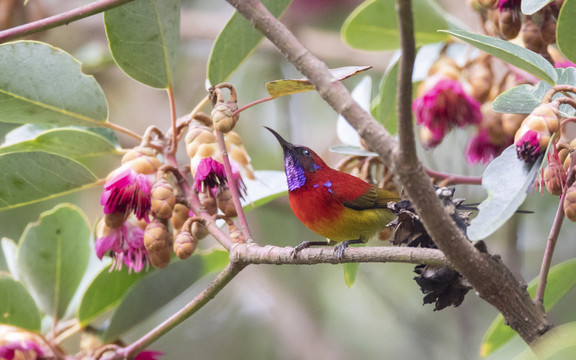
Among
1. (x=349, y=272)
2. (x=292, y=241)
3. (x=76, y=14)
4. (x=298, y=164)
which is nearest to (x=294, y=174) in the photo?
(x=298, y=164)

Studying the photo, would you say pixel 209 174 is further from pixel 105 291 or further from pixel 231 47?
pixel 105 291

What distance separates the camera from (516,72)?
6.96 ft

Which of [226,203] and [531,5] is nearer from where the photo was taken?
[531,5]

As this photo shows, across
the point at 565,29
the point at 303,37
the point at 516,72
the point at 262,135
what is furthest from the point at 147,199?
the point at 262,135

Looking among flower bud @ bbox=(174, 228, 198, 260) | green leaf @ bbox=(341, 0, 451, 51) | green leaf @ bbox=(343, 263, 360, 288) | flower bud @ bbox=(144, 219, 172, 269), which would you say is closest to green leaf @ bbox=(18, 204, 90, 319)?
flower bud @ bbox=(144, 219, 172, 269)

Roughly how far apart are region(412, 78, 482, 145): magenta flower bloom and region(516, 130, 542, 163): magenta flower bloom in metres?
1.09

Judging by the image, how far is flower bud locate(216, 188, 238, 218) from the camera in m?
1.69

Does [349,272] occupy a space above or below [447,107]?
below

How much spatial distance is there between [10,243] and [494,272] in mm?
1917

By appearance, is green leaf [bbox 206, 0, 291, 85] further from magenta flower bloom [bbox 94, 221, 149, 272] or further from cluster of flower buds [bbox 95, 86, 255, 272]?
magenta flower bloom [bbox 94, 221, 149, 272]

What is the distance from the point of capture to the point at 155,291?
2.05m

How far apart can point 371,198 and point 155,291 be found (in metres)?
0.72

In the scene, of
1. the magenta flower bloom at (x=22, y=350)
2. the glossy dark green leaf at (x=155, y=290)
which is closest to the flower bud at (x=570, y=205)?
the glossy dark green leaf at (x=155, y=290)

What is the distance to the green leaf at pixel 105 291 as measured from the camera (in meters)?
2.10
